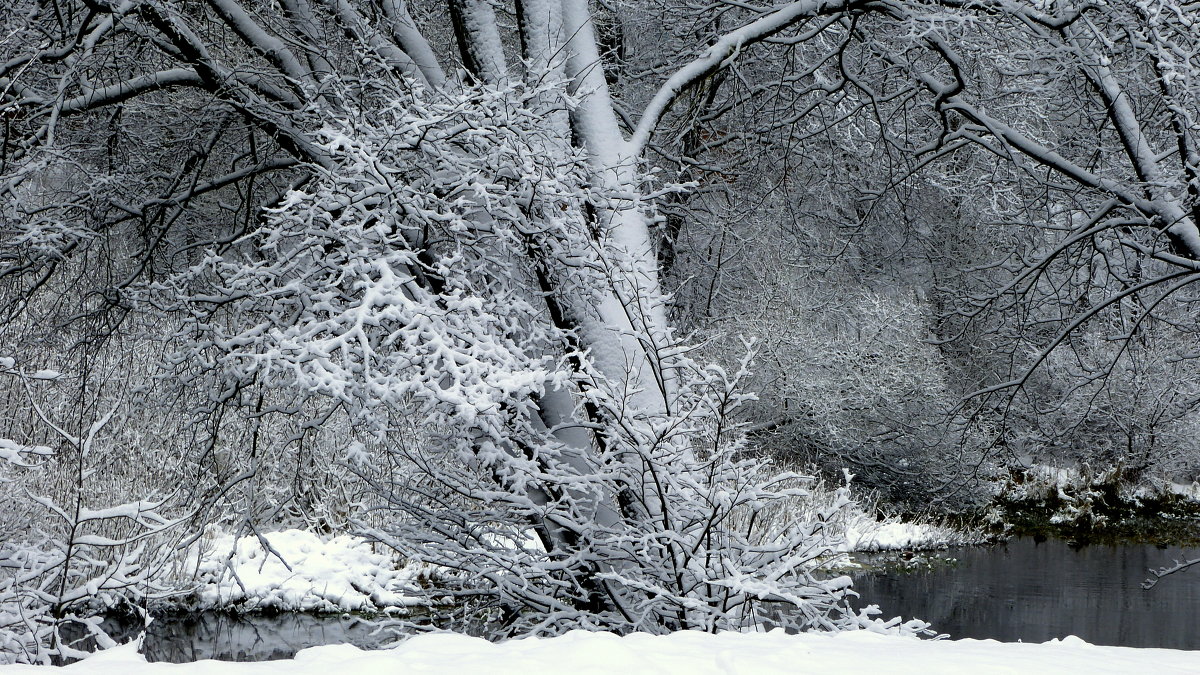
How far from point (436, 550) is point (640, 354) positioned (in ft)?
4.23

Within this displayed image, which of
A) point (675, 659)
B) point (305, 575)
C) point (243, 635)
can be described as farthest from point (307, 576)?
point (675, 659)

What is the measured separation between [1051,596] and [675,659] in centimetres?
1032

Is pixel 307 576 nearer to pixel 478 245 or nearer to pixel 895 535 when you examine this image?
pixel 478 245

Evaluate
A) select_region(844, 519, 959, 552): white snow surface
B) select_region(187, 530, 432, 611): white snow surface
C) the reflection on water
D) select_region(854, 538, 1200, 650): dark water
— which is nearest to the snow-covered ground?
select_region(187, 530, 432, 611): white snow surface

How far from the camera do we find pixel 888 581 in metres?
12.4

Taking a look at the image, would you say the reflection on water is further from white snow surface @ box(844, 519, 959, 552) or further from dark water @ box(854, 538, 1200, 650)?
white snow surface @ box(844, 519, 959, 552)

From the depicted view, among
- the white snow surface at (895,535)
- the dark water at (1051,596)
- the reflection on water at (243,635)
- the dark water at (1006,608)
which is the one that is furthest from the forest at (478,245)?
the white snow surface at (895,535)

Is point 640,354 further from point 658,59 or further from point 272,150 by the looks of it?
point 658,59

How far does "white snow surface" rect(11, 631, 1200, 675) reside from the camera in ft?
8.09

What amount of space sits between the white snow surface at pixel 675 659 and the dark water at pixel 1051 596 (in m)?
7.15

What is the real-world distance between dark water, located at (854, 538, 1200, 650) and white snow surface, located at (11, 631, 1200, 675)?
7.15 m

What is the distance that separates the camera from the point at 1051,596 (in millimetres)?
11617

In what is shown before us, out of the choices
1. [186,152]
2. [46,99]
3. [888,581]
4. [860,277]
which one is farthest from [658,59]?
[860,277]

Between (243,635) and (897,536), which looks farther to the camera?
(897,536)
